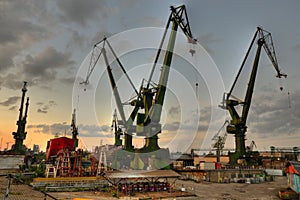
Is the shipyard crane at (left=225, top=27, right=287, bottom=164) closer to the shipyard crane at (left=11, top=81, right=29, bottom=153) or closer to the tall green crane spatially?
the tall green crane

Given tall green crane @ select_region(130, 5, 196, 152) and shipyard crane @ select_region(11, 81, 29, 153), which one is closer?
tall green crane @ select_region(130, 5, 196, 152)

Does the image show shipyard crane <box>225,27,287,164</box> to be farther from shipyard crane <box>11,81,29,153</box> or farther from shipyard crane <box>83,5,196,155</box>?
shipyard crane <box>11,81,29,153</box>

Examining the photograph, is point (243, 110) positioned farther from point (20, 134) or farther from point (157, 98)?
point (20, 134)

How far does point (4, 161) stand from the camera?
39688mm

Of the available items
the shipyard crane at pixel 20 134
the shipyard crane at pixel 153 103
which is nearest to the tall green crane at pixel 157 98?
the shipyard crane at pixel 153 103

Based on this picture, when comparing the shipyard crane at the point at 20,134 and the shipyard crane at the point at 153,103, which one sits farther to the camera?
the shipyard crane at the point at 20,134

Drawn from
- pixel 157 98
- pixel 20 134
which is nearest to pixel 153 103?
pixel 157 98

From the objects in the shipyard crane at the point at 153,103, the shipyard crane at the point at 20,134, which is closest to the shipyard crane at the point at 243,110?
the shipyard crane at the point at 153,103

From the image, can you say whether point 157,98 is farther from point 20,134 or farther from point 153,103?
point 20,134

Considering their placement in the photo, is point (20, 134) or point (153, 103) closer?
point (153, 103)

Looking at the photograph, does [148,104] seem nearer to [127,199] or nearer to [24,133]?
[127,199]

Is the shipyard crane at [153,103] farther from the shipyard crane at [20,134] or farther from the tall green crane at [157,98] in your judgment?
the shipyard crane at [20,134]

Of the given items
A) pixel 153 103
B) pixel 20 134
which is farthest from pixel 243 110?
pixel 20 134

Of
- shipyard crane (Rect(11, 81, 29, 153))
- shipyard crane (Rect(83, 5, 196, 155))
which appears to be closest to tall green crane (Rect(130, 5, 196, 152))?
shipyard crane (Rect(83, 5, 196, 155))
